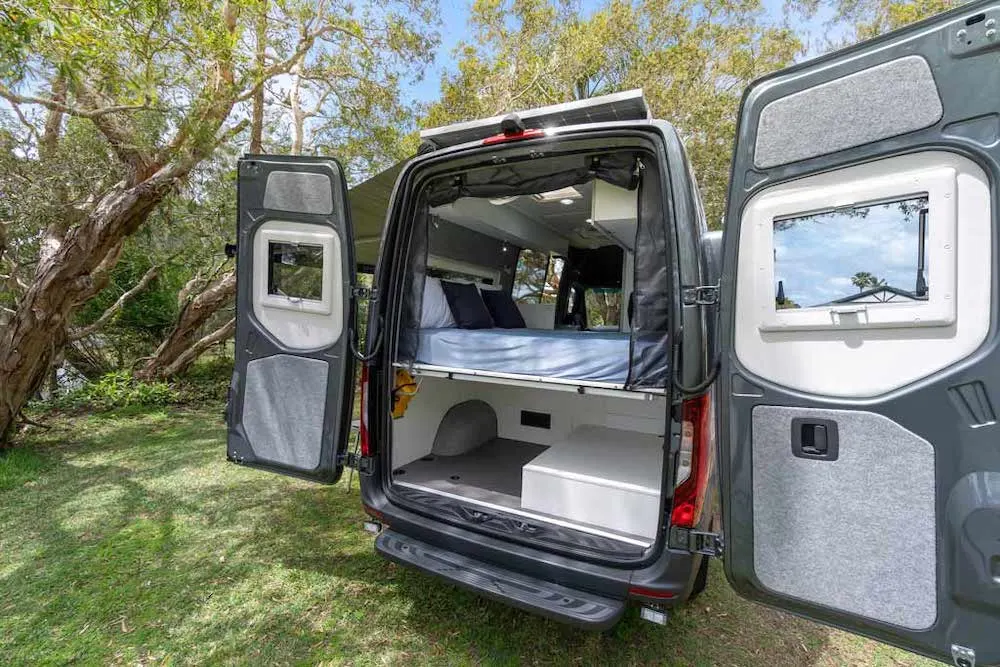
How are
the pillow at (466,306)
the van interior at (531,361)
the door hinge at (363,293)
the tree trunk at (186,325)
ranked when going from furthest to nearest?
the tree trunk at (186,325) → the pillow at (466,306) → the door hinge at (363,293) → the van interior at (531,361)

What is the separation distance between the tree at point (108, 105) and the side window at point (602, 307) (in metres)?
4.15

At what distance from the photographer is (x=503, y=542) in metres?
1.85

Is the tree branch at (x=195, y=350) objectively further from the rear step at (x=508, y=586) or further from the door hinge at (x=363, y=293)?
the rear step at (x=508, y=586)

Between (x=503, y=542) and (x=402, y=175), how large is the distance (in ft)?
5.65

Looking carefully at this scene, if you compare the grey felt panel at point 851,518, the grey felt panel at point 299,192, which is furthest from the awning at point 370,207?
the grey felt panel at point 851,518

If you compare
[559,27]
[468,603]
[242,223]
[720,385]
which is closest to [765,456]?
[720,385]

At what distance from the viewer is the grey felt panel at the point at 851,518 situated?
1144mm

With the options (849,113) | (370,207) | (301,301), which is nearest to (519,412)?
(301,301)

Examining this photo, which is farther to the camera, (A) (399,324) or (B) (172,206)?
(B) (172,206)

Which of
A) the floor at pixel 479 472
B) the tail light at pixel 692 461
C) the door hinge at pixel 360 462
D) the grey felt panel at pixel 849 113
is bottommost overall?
the floor at pixel 479 472

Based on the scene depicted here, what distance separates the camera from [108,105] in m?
4.56

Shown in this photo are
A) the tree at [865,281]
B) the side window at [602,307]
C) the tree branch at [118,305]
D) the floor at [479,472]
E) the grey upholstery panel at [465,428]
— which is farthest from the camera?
the tree branch at [118,305]

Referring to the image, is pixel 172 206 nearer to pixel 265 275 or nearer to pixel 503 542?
pixel 265 275

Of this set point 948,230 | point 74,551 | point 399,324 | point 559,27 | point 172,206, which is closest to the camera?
point 948,230
